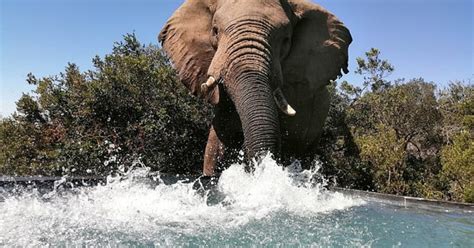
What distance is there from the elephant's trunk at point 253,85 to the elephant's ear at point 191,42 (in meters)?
1.06

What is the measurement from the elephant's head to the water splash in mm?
579

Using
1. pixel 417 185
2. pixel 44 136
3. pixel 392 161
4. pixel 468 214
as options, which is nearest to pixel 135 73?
pixel 44 136

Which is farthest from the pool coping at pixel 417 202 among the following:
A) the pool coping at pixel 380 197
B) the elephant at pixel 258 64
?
the elephant at pixel 258 64

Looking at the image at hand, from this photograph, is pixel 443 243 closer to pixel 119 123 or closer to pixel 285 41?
pixel 285 41

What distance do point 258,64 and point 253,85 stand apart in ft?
0.92

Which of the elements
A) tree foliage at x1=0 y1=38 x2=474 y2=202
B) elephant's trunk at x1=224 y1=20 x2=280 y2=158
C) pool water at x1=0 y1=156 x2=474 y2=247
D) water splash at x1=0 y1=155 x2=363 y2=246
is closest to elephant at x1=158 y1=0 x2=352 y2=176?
elephant's trunk at x1=224 y1=20 x2=280 y2=158

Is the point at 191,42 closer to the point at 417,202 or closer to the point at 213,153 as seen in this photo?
the point at 213,153

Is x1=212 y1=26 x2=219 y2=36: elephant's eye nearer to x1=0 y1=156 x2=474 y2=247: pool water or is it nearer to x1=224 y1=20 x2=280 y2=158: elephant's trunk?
x1=224 y1=20 x2=280 y2=158: elephant's trunk

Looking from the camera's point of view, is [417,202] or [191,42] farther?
[191,42]

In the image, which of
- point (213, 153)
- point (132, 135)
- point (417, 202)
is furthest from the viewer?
point (132, 135)

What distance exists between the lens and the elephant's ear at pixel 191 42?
6.91m

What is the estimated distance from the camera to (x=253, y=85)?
5453 mm

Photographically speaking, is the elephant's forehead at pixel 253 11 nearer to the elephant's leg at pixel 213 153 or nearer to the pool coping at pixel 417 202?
the elephant's leg at pixel 213 153

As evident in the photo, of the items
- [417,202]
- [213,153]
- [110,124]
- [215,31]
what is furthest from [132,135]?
[417,202]
